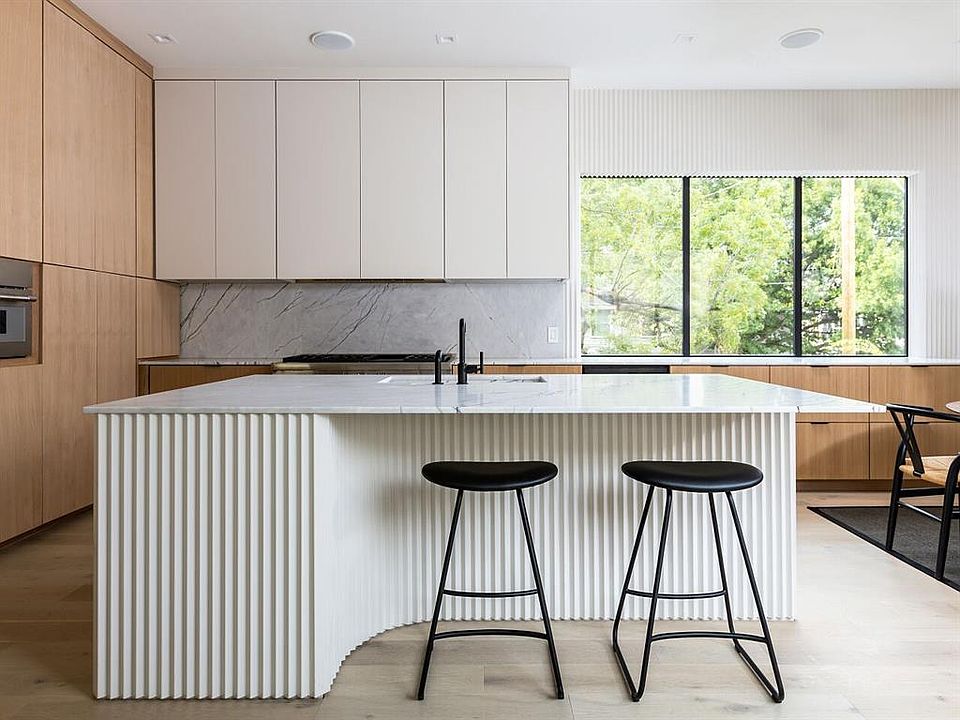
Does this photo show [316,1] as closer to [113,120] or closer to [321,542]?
[113,120]

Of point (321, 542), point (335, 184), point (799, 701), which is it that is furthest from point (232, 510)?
point (335, 184)

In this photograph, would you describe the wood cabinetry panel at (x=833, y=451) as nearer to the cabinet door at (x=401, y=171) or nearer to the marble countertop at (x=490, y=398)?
the marble countertop at (x=490, y=398)

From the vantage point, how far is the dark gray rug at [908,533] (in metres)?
3.23

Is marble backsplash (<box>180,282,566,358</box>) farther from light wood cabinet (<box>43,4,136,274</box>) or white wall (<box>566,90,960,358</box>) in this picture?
white wall (<box>566,90,960,358</box>)

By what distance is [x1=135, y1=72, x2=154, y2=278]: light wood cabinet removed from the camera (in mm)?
4551

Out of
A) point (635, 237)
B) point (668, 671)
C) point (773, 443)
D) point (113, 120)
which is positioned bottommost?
point (668, 671)

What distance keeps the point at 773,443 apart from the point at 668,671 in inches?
33.4

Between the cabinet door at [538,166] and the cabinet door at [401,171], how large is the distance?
0.47 m

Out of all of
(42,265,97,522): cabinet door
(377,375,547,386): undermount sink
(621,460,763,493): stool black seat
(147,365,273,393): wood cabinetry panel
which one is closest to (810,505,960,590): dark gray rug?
(621,460,763,493): stool black seat

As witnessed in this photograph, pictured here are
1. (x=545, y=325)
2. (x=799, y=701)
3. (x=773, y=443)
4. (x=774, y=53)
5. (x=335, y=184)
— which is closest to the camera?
(x=799, y=701)

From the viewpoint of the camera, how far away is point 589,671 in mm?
2213

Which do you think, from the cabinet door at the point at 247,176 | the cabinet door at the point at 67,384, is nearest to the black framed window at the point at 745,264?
the cabinet door at the point at 247,176

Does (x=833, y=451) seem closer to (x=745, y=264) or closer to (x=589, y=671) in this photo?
(x=745, y=264)

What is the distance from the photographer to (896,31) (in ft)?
13.3
